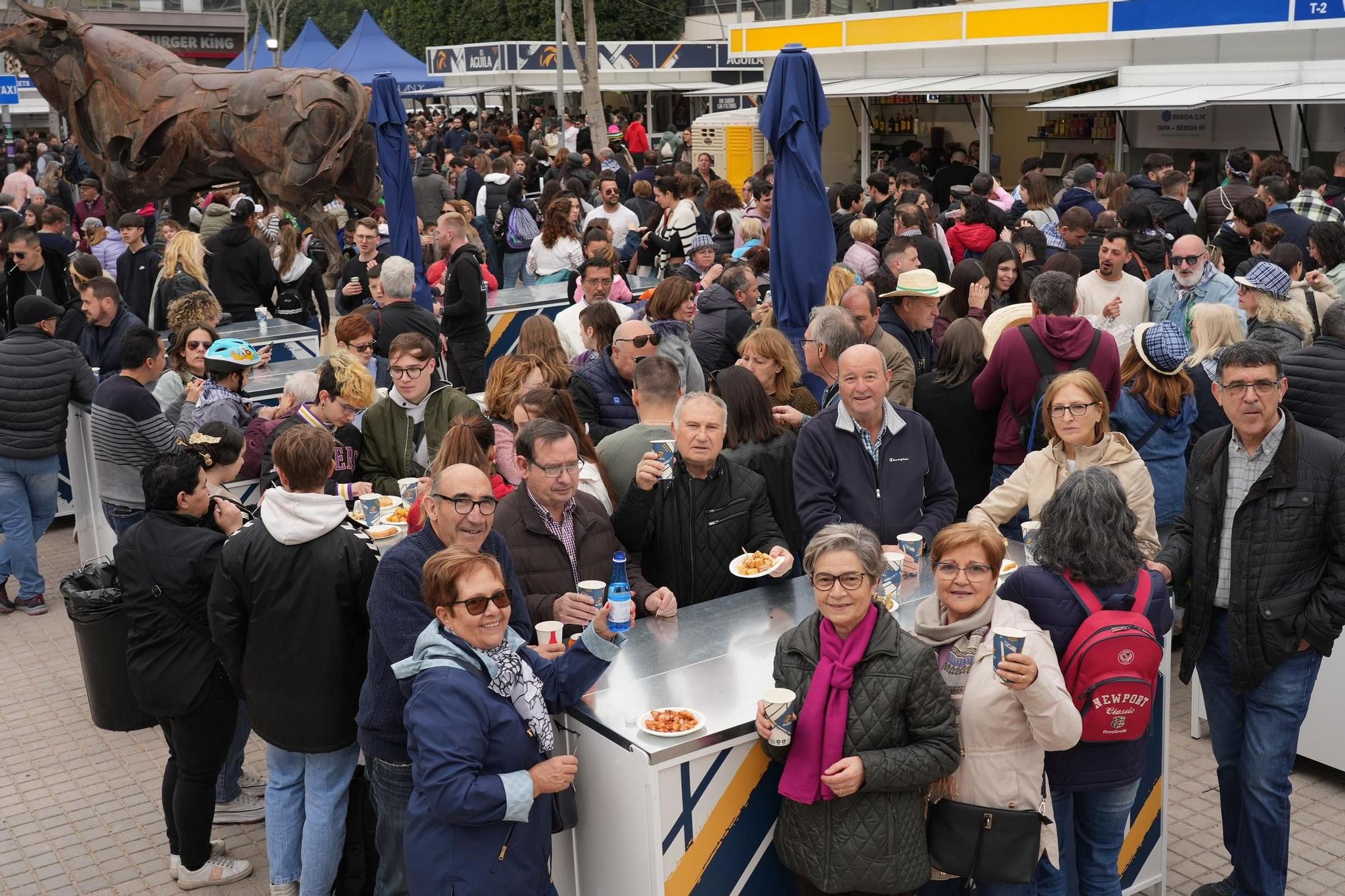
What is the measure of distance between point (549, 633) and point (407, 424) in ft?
7.47

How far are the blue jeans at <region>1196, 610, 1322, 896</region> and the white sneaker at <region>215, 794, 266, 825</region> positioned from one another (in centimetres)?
412

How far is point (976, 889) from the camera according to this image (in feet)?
14.1

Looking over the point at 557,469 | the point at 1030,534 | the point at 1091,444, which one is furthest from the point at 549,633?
the point at 1091,444

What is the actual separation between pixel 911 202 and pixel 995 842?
24.7 feet

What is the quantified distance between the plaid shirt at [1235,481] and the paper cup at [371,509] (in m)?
3.41

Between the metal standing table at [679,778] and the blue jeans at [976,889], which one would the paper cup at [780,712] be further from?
the blue jeans at [976,889]

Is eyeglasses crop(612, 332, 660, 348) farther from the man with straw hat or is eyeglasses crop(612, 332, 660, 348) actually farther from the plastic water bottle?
the plastic water bottle

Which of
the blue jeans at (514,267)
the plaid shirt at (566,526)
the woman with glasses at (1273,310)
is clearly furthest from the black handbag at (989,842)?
the blue jeans at (514,267)

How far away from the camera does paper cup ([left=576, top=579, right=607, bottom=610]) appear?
4.63 metres

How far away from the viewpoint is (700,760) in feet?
13.3

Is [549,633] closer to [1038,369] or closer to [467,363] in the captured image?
[1038,369]

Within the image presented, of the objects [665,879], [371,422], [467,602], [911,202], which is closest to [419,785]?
[467,602]

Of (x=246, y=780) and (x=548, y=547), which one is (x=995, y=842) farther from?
(x=246, y=780)

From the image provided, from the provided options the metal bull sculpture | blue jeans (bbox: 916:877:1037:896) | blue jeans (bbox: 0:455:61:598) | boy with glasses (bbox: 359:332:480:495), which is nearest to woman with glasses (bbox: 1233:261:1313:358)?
blue jeans (bbox: 916:877:1037:896)
